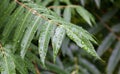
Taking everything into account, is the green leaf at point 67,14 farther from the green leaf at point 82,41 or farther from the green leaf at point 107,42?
the green leaf at point 82,41

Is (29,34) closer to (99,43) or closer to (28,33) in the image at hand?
(28,33)

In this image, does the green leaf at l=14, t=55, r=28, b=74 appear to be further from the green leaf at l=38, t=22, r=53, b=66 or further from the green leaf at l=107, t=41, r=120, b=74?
the green leaf at l=107, t=41, r=120, b=74

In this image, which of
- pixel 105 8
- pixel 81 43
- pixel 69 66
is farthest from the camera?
pixel 105 8

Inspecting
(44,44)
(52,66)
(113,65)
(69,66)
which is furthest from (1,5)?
(113,65)

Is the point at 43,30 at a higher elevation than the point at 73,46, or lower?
lower

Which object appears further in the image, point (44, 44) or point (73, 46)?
point (73, 46)

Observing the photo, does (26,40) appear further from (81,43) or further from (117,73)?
(117,73)
